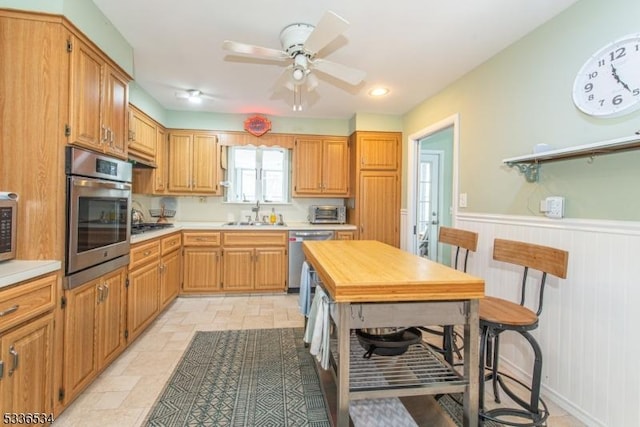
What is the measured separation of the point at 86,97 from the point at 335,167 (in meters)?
3.10

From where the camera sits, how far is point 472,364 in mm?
1410

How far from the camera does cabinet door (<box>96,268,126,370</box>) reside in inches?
79.8

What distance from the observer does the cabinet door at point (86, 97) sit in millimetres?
1724

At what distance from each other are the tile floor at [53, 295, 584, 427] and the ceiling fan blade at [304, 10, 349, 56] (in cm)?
220

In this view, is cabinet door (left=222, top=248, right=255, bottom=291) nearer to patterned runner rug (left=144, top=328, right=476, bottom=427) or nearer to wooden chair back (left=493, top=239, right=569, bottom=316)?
patterned runner rug (left=144, top=328, right=476, bottom=427)

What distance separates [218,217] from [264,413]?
3.20 m

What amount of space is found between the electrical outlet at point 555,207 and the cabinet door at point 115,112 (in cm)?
285

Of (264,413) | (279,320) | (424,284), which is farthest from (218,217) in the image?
(424,284)

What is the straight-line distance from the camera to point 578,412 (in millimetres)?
1761

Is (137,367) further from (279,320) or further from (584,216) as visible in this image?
(584,216)

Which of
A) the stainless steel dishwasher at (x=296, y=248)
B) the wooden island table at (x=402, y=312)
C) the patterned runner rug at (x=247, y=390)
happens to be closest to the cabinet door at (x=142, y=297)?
the patterned runner rug at (x=247, y=390)

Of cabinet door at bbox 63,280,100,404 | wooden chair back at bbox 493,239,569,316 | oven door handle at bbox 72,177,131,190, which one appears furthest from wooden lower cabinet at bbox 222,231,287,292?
wooden chair back at bbox 493,239,569,316

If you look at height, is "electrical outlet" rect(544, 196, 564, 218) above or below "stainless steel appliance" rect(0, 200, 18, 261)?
above

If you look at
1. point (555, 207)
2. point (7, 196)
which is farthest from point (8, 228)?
point (555, 207)
